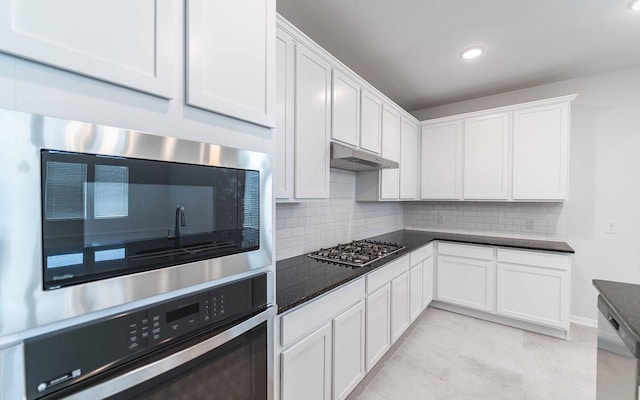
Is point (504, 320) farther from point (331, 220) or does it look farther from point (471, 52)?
point (471, 52)

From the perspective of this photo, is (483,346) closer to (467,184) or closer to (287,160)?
(467,184)

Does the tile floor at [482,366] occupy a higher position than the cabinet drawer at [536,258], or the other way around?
the cabinet drawer at [536,258]

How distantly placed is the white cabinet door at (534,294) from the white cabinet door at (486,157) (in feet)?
2.90

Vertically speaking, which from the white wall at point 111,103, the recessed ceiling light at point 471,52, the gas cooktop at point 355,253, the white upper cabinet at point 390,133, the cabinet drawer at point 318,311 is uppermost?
the recessed ceiling light at point 471,52

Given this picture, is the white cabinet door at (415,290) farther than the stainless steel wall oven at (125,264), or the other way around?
the white cabinet door at (415,290)

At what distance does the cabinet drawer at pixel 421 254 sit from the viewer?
2.78 m

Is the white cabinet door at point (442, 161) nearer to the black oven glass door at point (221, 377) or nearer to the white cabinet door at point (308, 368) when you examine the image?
the white cabinet door at point (308, 368)

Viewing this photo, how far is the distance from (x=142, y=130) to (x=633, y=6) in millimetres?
3182

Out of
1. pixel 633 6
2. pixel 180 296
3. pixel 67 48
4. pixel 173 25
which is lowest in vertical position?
pixel 180 296

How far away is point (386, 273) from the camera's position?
221 centimetres

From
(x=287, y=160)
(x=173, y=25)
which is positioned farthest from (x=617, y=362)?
(x=173, y=25)

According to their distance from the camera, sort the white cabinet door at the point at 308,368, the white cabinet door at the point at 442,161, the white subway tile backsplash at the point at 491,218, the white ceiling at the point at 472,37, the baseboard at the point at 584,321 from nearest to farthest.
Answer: the white cabinet door at the point at 308,368 < the white ceiling at the point at 472,37 < the baseboard at the point at 584,321 < the white subway tile backsplash at the point at 491,218 < the white cabinet door at the point at 442,161

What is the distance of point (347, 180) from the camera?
2.90 metres

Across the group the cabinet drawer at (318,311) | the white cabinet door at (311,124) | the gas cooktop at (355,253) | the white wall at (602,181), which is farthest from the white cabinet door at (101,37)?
the white wall at (602,181)
